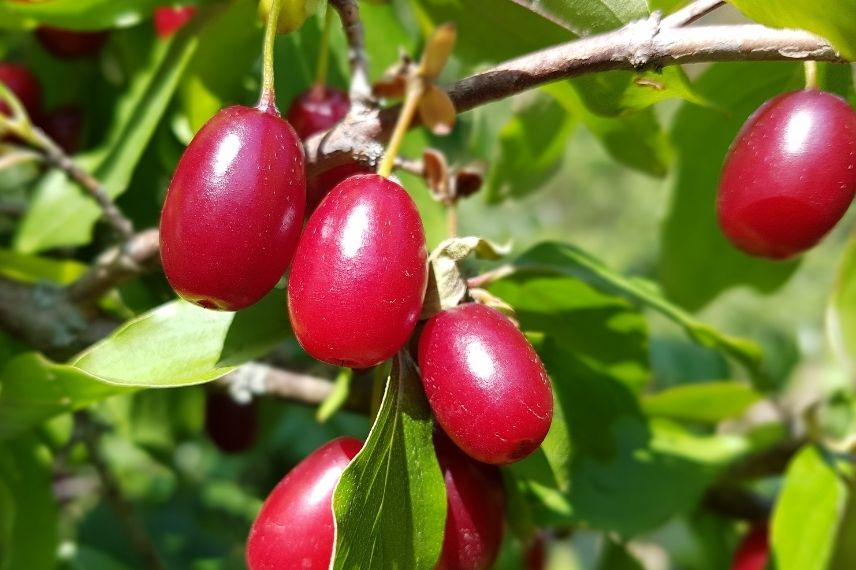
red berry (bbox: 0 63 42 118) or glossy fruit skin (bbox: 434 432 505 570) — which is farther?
red berry (bbox: 0 63 42 118)

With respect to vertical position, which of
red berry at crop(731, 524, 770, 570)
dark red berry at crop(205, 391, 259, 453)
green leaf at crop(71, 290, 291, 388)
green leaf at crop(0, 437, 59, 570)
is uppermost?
green leaf at crop(71, 290, 291, 388)

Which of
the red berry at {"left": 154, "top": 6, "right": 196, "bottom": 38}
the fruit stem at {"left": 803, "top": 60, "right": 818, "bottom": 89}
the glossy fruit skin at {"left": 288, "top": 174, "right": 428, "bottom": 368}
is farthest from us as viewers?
the red berry at {"left": 154, "top": 6, "right": 196, "bottom": 38}

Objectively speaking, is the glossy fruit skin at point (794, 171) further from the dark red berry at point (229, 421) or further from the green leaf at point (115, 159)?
the dark red berry at point (229, 421)

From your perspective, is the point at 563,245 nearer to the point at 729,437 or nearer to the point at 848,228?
the point at 729,437

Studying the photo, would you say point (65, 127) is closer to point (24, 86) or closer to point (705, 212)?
point (24, 86)

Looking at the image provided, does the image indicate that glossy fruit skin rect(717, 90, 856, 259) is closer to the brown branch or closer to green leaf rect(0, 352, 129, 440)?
the brown branch

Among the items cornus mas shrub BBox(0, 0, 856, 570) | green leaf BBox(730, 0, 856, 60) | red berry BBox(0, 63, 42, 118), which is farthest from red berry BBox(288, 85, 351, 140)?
red berry BBox(0, 63, 42, 118)
